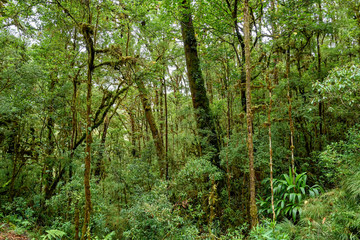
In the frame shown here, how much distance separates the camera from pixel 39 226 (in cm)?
557

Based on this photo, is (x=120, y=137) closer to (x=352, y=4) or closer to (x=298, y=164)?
(x=298, y=164)

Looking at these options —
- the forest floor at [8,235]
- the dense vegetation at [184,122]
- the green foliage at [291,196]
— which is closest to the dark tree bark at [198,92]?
the dense vegetation at [184,122]

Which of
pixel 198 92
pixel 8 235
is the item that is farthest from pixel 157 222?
pixel 198 92

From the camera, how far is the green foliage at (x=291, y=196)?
4329mm

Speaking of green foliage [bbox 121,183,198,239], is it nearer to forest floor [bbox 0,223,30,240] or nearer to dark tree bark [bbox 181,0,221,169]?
dark tree bark [bbox 181,0,221,169]

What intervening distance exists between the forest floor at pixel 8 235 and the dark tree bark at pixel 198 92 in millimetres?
5271

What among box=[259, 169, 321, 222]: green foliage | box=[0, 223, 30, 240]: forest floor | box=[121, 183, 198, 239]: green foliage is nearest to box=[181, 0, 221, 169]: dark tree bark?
box=[259, 169, 321, 222]: green foliage

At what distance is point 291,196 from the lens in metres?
4.44

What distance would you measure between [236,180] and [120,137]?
693cm

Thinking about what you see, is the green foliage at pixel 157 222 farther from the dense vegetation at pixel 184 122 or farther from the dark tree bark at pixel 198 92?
the dark tree bark at pixel 198 92

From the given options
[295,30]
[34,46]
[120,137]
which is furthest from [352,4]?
[120,137]

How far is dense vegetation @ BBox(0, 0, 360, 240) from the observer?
434 cm

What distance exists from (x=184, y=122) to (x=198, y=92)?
1.31 m

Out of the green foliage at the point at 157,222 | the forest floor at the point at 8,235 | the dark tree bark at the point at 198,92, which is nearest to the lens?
the forest floor at the point at 8,235
